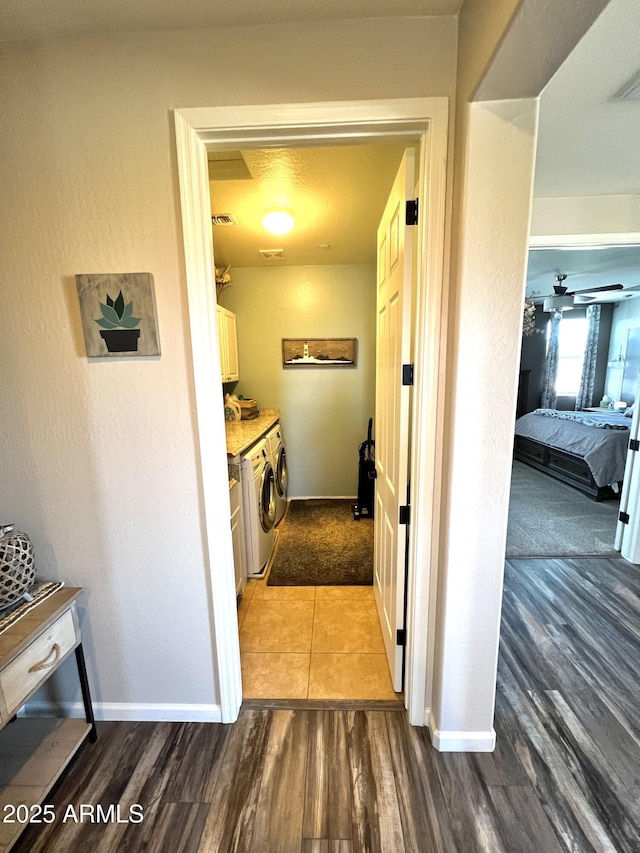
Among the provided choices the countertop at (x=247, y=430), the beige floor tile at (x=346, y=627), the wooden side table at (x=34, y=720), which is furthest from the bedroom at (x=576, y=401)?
the wooden side table at (x=34, y=720)

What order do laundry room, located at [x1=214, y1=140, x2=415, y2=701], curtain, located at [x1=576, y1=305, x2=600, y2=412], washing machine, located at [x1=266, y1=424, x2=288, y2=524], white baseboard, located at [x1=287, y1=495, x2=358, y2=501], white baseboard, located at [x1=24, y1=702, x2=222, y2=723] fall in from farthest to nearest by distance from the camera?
1. curtain, located at [x1=576, y1=305, x2=600, y2=412]
2. white baseboard, located at [x1=287, y1=495, x2=358, y2=501]
3. washing machine, located at [x1=266, y1=424, x2=288, y2=524]
4. laundry room, located at [x1=214, y1=140, x2=415, y2=701]
5. white baseboard, located at [x1=24, y1=702, x2=222, y2=723]

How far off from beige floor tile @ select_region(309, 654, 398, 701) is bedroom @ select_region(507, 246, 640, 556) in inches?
67.8

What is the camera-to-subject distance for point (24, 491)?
1356 mm

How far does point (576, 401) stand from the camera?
Result: 6602 mm

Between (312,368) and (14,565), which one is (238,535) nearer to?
(14,565)

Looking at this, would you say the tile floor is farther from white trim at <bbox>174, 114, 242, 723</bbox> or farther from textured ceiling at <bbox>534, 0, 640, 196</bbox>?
textured ceiling at <bbox>534, 0, 640, 196</bbox>

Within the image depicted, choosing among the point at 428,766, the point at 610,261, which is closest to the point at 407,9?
the point at 428,766

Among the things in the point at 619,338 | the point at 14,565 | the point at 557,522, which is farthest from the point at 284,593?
the point at 619,338

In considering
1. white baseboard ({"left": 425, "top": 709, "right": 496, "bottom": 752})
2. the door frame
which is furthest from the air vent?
white baseboard ({"left": 425, "top": 709, "right": 496, "bottom": 752})

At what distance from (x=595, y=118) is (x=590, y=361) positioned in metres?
6.08

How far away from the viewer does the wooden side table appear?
1.09 metres

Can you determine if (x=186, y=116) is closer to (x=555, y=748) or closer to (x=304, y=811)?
(x=304, y=811)

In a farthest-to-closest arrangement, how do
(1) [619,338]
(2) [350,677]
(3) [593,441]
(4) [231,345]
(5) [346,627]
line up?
(1) [619,338] → (3) [593,441] → (4) [231,345] → (5) [346,627] → (2) [350,677]

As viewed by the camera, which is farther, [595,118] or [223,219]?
[223,219]
